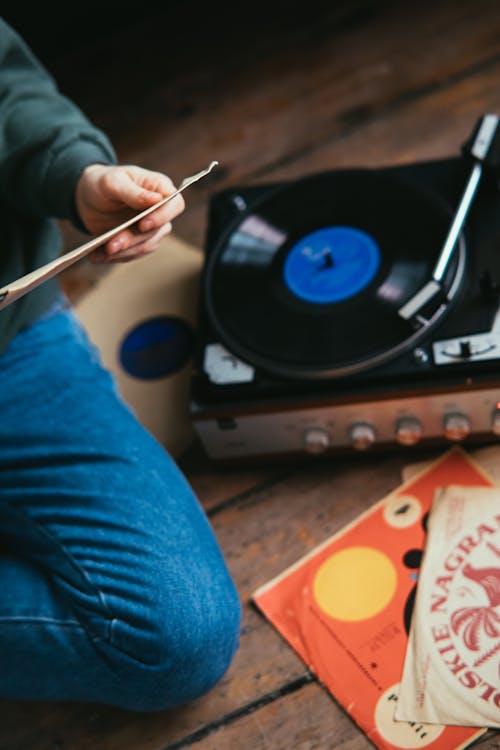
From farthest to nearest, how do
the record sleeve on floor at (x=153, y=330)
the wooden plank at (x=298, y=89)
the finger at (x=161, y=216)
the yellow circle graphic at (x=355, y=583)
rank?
the wooden plank at (x=298, y=89) < the record sleeve on floor at (x=153, y=330) < the yellow circle graphic at (x=355, y=583) < the finger at (x=161, y=216)

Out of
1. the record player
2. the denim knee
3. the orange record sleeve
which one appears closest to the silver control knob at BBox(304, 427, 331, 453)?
the record player

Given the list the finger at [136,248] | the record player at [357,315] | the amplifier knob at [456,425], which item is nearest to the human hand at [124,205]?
the finger at [136,248]

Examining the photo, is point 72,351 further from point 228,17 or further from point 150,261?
point 228,17

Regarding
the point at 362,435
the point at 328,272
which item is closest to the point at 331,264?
the point at 328,272

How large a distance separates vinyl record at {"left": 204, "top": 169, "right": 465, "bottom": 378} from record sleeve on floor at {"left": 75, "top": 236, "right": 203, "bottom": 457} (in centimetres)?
21

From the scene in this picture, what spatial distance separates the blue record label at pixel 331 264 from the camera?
1.04 meters

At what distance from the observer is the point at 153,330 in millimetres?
1340

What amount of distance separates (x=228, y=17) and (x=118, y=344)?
2.88 ft

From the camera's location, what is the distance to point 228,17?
180 cm

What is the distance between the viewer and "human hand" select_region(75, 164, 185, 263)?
0.89 metres

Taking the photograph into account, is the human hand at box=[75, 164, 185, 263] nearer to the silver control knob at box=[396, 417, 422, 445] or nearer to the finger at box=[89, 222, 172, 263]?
the finger at box=[89, 222, 172, 263]

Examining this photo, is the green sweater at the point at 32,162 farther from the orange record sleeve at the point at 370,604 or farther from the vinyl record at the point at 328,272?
the orange record sleeve at the point at 370,604

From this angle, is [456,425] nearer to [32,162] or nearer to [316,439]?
[316,439]

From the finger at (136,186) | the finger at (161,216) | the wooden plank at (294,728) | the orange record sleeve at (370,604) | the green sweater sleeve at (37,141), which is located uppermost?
the green sweater sleeve at (37,141)
